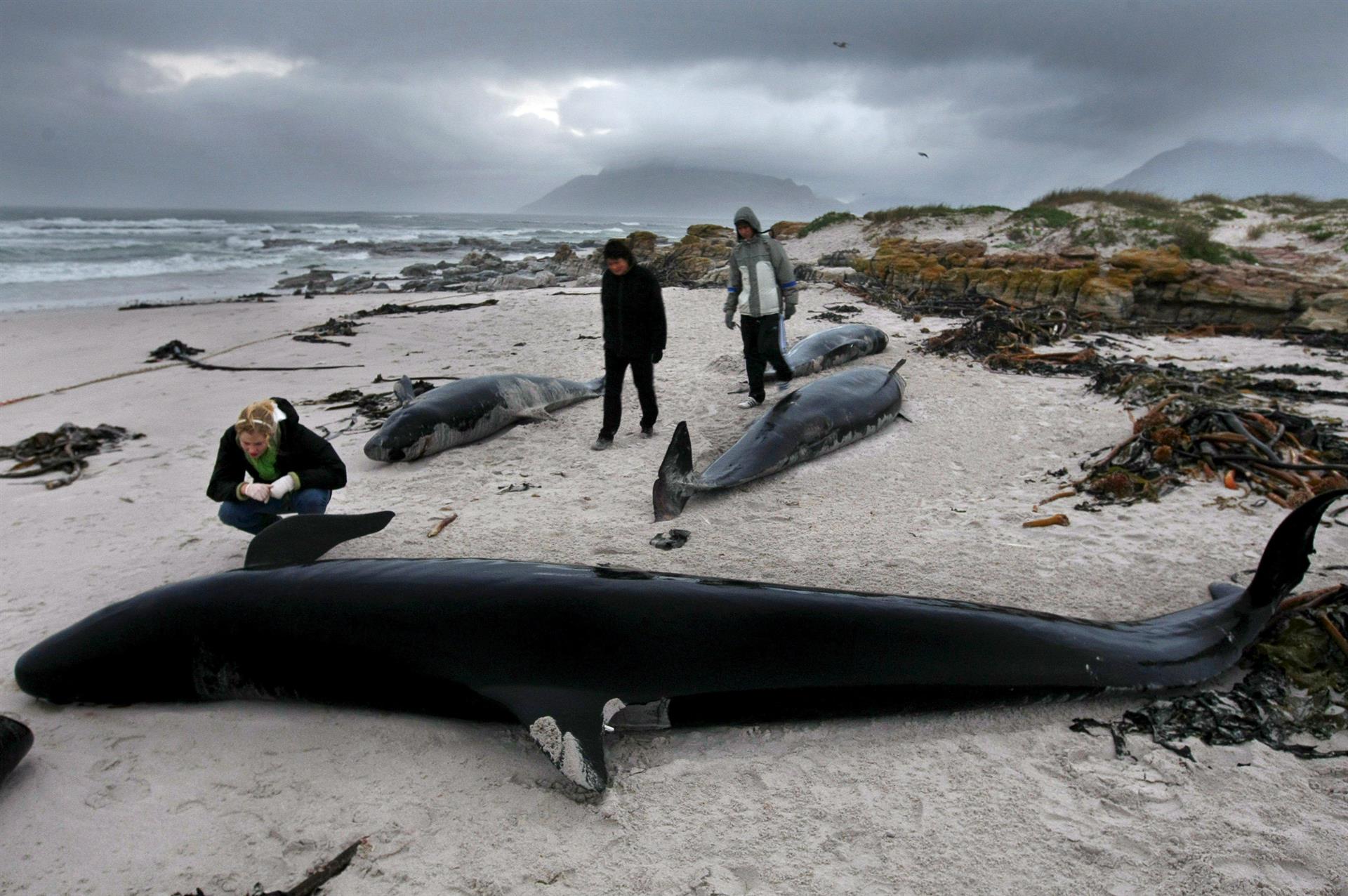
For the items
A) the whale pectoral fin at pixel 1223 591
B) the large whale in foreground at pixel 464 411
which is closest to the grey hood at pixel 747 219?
the large whale in foreground at pixel 464 411

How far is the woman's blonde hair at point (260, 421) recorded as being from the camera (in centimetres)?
416

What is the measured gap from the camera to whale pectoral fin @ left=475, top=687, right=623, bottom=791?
2709 millimetres

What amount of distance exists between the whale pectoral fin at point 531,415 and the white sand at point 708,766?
2030mm

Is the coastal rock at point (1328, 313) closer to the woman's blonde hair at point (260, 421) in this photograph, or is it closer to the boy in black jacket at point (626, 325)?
the boy in black jacket at point (626, 325)

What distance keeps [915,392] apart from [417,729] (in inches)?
273

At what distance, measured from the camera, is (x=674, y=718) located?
2998 mm

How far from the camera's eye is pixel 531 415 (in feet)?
26.6

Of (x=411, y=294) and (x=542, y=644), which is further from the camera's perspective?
(x=411, y=294)

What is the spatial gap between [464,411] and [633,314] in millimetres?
2084

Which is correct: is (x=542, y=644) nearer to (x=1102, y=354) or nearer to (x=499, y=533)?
(x=499, y=533)

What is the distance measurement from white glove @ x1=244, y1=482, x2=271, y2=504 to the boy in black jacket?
3.29 m

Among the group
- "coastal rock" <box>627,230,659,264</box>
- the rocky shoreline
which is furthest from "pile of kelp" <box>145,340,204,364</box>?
"coastal rock" <box>627,230,659,264</box>

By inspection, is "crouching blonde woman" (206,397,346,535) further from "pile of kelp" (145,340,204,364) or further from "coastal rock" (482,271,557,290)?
"coastal rock" (482,271,557,290)

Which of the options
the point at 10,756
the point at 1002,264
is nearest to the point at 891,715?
the point at 10,756
